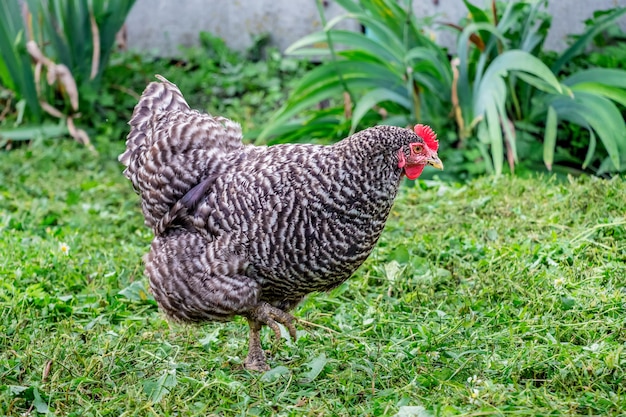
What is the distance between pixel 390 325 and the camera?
3920 millimetres

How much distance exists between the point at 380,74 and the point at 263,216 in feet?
11.1

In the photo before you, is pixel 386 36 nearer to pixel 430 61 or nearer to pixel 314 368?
pixel 430 61

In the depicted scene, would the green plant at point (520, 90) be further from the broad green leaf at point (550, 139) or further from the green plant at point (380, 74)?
the green plant at point (380, 74)

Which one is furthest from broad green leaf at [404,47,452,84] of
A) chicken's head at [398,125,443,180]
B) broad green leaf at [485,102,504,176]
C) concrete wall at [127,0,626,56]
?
chicken's head at [398,125,443,180]

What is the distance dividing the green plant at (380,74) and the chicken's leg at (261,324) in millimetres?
2806

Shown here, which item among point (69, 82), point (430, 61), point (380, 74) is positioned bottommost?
point (69, 82)

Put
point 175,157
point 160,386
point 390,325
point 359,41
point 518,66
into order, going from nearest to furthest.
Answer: point 160,386
point 175,157
point 390,325
point 518,66
point 359,41

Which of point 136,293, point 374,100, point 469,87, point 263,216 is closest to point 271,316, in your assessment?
point 263,216

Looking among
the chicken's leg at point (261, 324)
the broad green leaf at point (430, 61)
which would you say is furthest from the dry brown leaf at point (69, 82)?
the chicken's leg at point (261, 324)

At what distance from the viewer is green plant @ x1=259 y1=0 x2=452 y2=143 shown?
20.3ft

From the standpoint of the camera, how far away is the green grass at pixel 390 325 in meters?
3.16

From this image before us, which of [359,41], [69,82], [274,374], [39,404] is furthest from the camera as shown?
[69,82]

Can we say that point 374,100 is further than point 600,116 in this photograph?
Yes

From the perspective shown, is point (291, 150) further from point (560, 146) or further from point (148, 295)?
point (560, 146)
